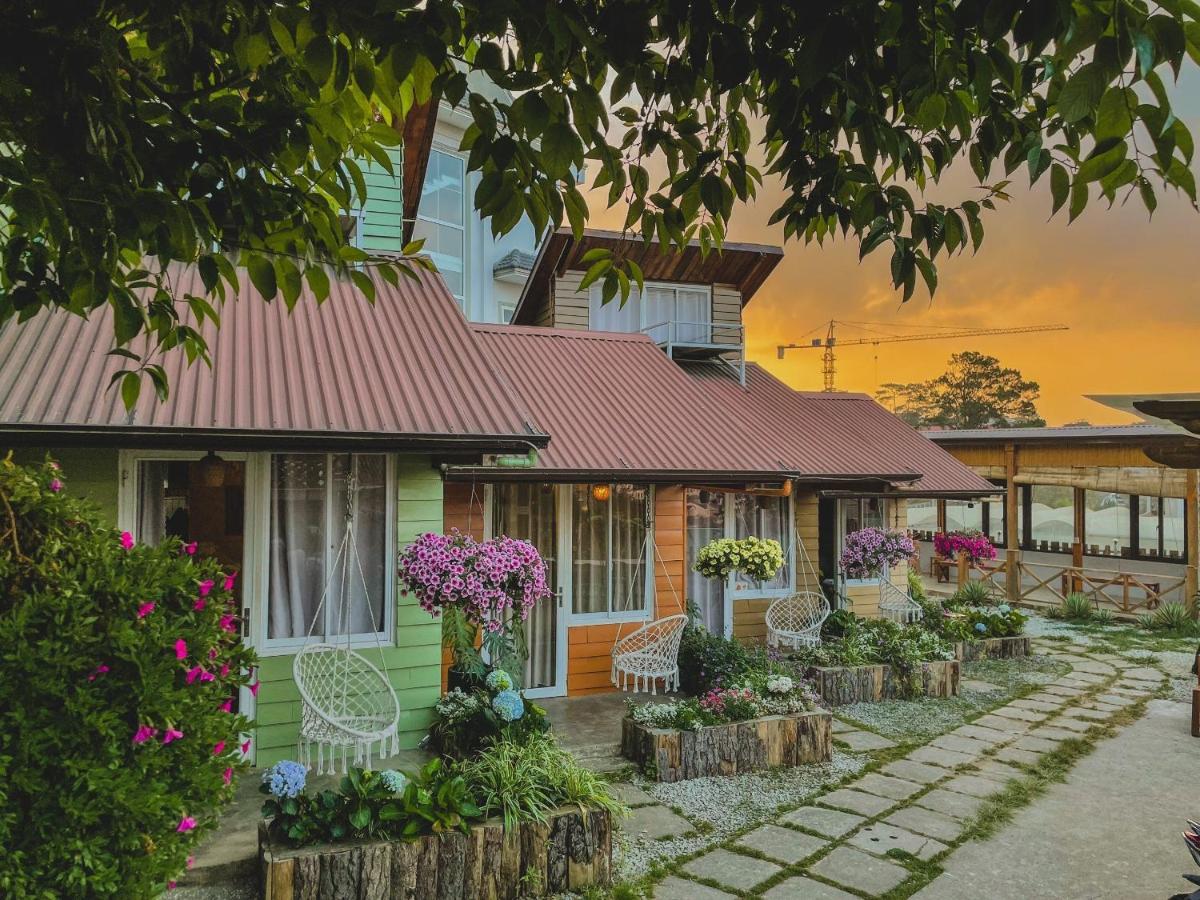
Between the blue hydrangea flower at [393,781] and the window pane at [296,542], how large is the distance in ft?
6.60

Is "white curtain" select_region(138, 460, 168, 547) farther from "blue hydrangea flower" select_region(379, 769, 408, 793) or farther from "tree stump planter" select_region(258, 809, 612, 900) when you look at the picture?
"blue hydrangea flower" select_region(379, 769, 408, 793)

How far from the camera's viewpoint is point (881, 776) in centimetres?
618

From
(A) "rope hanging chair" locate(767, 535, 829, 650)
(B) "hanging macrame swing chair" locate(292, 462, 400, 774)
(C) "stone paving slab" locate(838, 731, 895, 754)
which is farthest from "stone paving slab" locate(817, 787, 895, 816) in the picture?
(A) "rope hanging chair" locate(767, 535, 829, 650)

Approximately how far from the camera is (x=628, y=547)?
848cm

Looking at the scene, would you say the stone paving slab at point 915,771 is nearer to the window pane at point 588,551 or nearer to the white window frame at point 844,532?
the window pane at point 588,551

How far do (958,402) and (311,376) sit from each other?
45054 mm

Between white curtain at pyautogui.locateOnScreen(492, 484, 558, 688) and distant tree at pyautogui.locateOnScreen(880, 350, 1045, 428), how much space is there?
38449 millimetres

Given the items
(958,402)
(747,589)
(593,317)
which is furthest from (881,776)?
(958,402)

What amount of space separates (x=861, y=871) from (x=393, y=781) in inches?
113

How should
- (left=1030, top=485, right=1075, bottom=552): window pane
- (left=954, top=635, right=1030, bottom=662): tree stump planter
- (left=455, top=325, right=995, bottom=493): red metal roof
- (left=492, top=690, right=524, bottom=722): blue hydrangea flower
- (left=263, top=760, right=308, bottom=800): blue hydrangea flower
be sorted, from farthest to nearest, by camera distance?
(left=1030, top=485, right=1075, bottom=552): window pane, (left=954, top=635, right=1030, bottom=662): tree stump planter, (left=455, top=325, right=995, bottom=493): red metal roof, (left=492, top=690, right=524, bottom=722): blue hydrangea flower, (left=263, top=760, right=308, bottom=800): blue hydrangea flower

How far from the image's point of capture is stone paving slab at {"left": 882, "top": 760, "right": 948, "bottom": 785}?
20.2 feet

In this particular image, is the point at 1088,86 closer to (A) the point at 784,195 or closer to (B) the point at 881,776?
(A) the point at 784,195

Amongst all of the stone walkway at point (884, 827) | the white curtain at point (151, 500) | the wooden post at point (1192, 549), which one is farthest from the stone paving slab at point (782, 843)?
the wooden post at point (1192, 549)

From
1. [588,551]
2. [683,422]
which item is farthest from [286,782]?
[683,422]
